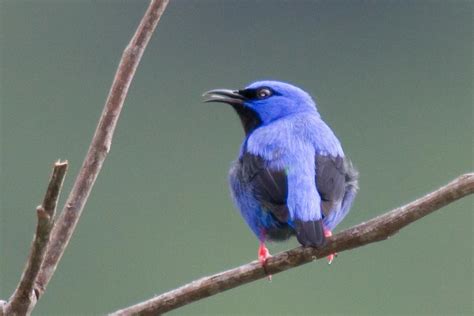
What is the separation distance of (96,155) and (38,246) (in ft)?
1.98

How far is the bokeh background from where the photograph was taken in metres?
17.6

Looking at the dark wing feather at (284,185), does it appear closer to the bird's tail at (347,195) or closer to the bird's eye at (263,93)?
the bird's tail at (347,195)

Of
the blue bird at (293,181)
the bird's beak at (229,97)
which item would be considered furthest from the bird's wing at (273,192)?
the bird's beak at (229,97)

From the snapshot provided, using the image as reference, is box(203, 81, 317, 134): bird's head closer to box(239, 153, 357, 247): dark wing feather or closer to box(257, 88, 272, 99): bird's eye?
box(257, 88, 272, 99): bird's eye

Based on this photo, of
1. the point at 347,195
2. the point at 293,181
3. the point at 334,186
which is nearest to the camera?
the point at 293,181

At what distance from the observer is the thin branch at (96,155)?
4137mm

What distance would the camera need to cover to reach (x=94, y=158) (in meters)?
4.25

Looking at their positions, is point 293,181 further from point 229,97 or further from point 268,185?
point 229,97

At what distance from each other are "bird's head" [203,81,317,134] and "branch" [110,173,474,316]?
2.19 metres

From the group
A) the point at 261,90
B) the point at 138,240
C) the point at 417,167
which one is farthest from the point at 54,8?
the point at 261,90

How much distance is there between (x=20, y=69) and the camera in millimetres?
22422

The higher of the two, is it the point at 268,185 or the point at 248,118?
the point at 248,118

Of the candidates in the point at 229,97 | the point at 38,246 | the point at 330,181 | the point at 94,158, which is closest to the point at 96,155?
the point at 94,158

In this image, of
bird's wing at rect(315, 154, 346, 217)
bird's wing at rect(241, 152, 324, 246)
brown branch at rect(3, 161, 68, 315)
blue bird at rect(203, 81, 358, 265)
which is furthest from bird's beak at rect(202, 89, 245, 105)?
brown branch at rect(3, 161, 68, 315)
